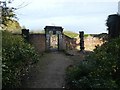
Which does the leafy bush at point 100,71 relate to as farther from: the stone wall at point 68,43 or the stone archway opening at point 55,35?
the stone wall at point 68,43

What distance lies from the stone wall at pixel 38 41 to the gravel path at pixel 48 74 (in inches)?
146

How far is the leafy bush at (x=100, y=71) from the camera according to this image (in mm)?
10984

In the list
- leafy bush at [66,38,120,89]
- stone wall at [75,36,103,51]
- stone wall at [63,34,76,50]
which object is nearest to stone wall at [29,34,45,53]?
stone wall at [63,34,76,50]

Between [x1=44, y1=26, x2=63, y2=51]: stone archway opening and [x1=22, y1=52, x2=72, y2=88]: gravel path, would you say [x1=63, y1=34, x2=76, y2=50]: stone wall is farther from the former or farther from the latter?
[x1=22, y1=52, x2=72, y2=88]: gravel path

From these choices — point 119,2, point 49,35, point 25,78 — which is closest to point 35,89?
point 25,78

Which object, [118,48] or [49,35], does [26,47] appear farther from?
[49,35]

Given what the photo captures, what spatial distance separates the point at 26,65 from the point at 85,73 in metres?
3.77

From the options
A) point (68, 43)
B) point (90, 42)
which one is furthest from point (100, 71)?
point (68, 43)

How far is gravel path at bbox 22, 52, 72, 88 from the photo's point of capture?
14328mm

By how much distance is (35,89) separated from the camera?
544 inches

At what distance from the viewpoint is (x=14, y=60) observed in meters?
13.7

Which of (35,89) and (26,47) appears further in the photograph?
(26,47)

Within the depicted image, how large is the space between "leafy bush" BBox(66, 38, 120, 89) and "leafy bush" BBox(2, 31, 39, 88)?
2.04 m

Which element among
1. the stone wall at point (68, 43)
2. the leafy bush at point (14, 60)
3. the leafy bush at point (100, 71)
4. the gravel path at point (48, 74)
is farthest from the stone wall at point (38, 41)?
the leafy bush at point (100, 71)
